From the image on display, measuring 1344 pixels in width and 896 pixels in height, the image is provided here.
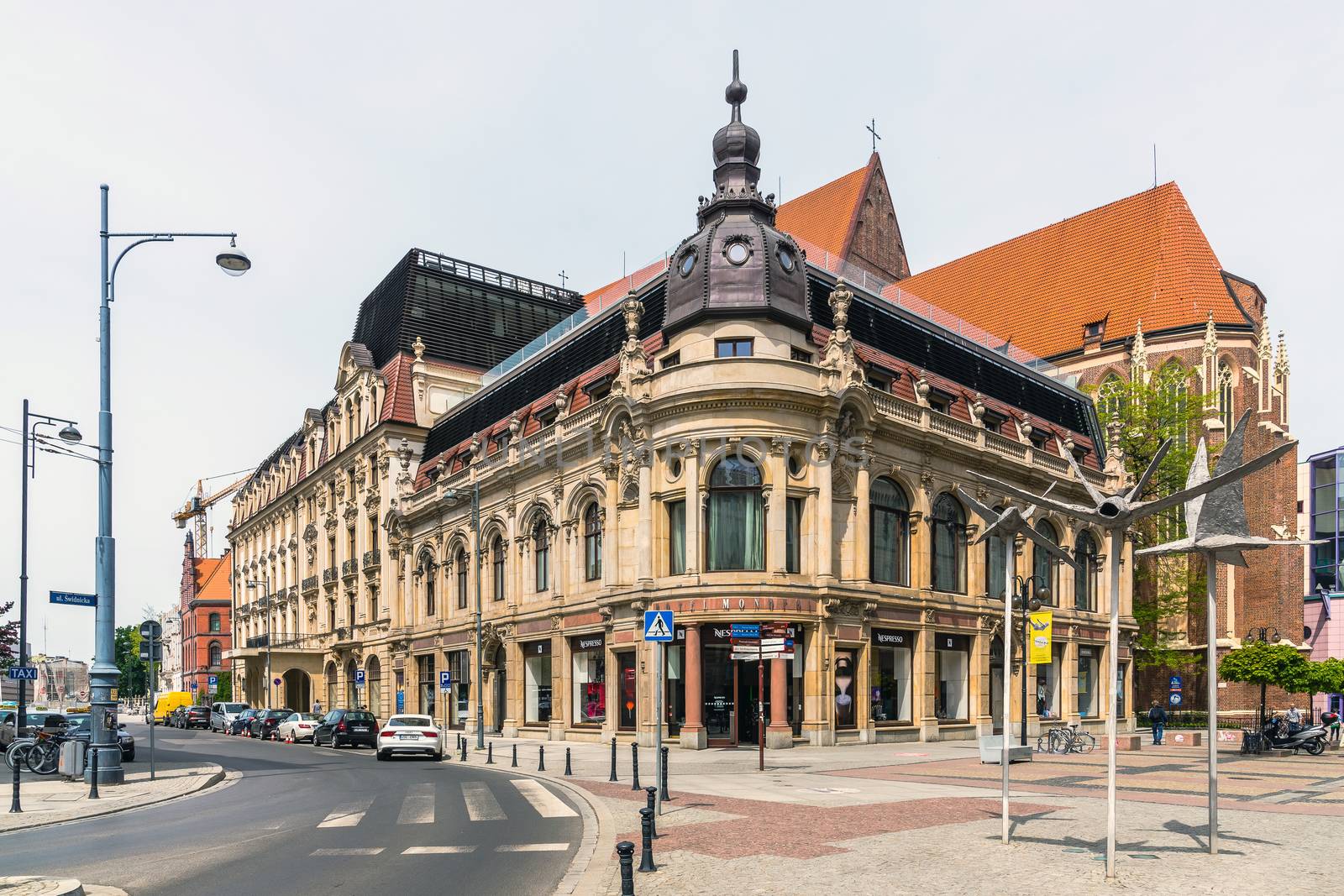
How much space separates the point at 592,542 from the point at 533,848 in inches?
1108

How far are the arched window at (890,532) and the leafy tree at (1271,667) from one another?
39.1ft

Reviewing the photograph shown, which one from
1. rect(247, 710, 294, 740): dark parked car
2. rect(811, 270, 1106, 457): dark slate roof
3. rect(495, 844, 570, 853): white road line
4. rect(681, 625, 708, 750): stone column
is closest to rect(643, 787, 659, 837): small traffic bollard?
rect(495, 844, 570, 853): white road line

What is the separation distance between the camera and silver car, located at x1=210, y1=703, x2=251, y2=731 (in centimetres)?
5862

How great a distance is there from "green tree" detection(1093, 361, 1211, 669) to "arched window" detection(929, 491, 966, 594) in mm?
12617

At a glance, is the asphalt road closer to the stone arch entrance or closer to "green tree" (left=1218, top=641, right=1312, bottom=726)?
"green tree" (left=1218, top=641, right=1312, bottom=726)

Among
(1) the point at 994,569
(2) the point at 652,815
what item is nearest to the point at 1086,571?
(1) the point at 994,569

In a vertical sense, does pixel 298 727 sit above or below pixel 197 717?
above

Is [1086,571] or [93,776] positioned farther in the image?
[1086,571]

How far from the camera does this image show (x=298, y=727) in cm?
4544

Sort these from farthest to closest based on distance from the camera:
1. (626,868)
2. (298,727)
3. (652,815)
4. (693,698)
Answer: (298,727)
(693,698)
(652,815)
(626,868)

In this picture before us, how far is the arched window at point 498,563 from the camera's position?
4788 cm

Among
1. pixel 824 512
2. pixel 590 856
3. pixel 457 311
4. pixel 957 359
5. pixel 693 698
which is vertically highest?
pixel 457 311

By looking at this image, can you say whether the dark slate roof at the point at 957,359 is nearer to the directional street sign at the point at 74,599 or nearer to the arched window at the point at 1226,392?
the arched window at the point at 1226,392

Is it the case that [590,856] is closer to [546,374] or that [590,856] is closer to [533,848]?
[533,848]
